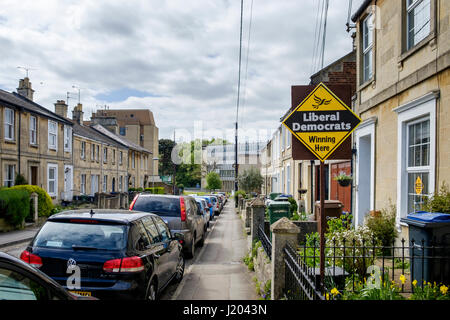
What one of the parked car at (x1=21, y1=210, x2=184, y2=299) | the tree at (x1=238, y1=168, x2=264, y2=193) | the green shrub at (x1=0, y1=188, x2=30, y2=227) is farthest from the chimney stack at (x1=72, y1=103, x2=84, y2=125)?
the parked car at (x1=21, y1=210, x2=184, y2=299)

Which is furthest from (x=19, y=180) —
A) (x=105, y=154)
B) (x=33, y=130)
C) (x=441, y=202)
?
(x=441, y=202)

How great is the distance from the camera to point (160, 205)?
10383 millimetres

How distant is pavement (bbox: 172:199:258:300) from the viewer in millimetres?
6922

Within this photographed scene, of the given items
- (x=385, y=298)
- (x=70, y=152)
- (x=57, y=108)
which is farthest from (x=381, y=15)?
(x=57, y=108)

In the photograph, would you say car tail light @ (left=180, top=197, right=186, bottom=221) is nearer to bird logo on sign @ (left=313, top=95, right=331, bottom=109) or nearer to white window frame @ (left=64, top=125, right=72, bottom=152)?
bird logo on sign @ (left=313, top=95, right=331, bottom=109)

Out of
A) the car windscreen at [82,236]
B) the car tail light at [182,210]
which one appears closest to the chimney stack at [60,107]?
the car tail light at [182,210]

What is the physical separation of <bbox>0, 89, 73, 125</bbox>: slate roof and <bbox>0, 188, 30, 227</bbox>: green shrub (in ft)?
19.2

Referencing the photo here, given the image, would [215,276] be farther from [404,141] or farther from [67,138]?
[67,138]

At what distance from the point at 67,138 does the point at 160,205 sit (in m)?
20.6

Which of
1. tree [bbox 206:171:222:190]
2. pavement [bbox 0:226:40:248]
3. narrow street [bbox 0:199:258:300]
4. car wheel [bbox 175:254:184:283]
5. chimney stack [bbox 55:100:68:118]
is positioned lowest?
tree [bbox 206:171:222:190]

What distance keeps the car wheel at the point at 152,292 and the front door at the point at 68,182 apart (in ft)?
79.9

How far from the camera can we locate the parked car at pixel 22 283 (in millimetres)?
2601
